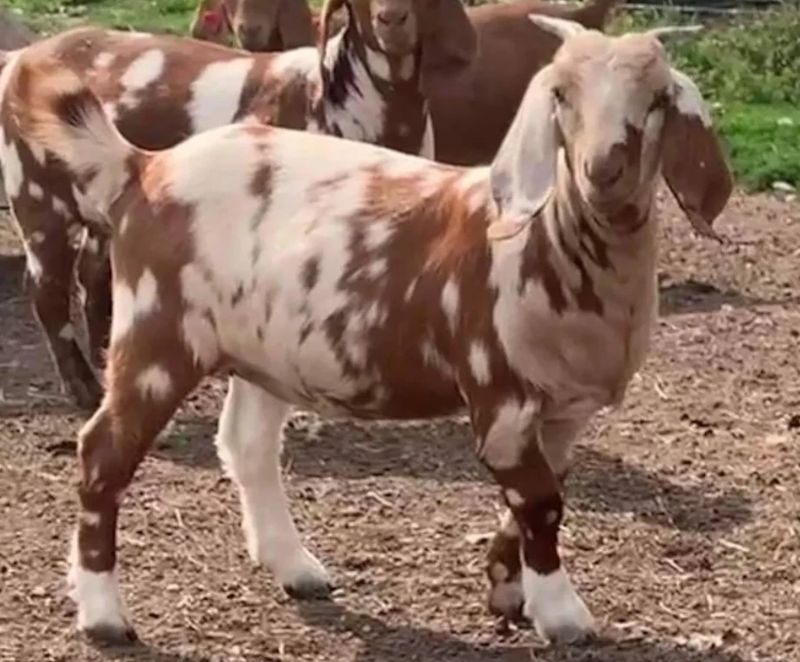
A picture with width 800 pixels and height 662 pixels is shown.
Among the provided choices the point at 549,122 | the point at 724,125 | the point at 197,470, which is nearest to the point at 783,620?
the point at 549,122

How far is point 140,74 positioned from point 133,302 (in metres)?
2.68

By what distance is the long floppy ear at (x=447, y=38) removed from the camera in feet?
23.8

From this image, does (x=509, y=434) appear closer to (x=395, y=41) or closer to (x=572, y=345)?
(x=572, y=345)

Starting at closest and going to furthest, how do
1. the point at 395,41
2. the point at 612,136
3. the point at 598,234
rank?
the point at 612,136 < the point at 598,234 < the point at 395,41

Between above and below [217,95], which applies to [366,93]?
above

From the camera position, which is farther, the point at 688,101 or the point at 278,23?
the point at 278,23

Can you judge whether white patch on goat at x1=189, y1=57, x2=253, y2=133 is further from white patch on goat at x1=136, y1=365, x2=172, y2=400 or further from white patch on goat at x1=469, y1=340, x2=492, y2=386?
white patch on goat at x1=469, y1=340, x2=492, y2=386

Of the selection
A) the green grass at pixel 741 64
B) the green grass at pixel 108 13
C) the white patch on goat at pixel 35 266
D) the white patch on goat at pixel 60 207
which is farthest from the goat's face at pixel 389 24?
the green grass at pixel 108 13

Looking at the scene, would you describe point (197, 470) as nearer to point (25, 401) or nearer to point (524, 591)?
point (25, 401)

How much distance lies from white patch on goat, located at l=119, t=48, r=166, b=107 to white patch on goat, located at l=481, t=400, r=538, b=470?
311 centimetres

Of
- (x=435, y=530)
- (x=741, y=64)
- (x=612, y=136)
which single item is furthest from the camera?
(x=741, y=64)

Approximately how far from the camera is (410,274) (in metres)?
4.84

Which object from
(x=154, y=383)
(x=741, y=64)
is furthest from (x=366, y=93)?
(x=741, y=64)

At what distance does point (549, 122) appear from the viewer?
4480mm
